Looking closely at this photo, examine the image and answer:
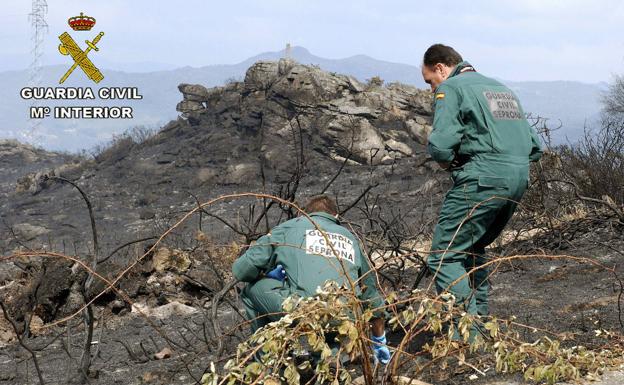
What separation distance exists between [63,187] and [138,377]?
22.6m

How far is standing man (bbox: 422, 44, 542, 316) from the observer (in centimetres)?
370

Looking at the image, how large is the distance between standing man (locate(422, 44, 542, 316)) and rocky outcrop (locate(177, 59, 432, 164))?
1750 centimetres

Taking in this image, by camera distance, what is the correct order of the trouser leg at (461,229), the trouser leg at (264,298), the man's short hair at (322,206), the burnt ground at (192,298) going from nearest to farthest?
the trouser leg at (264,298) → the man's short hair at (322,206) → the trouser leg at (461,229) → the burnt ground at (192,298)

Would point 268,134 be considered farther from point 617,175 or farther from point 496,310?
point 496,310

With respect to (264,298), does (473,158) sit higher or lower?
higher

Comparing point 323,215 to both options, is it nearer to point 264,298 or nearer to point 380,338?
point 264,298

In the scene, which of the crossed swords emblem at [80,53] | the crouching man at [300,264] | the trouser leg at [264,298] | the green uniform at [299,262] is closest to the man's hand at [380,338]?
the crouching man at [300,264]

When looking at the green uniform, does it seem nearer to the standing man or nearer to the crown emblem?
the standing man

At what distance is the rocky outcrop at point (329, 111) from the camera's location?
2227 centimetres

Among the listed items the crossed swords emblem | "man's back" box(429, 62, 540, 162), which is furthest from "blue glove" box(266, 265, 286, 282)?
the crossed swords emblem

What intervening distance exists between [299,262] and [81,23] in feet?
77.2

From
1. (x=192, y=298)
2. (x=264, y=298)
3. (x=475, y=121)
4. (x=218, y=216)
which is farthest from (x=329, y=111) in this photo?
(x=264, y=298)

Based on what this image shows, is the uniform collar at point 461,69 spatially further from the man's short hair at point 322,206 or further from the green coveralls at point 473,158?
the man's short hair at point 322,206

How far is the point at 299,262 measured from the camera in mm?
3352
